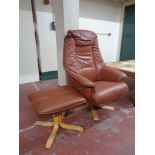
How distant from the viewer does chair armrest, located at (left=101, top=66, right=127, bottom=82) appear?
5.78 feet

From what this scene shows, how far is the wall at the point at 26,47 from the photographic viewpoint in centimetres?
279

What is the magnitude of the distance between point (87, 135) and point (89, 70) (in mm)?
865

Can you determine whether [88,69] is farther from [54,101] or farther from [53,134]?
[53,134]

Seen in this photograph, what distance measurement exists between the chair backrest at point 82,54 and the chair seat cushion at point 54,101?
15.5 inches

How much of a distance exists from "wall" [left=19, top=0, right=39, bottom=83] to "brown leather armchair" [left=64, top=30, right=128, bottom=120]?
1467mm

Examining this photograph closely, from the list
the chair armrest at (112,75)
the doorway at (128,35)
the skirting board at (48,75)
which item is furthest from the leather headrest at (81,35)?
the doorway at (128,35)

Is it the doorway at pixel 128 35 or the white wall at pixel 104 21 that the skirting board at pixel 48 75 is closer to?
the white wall at pixel 104 21

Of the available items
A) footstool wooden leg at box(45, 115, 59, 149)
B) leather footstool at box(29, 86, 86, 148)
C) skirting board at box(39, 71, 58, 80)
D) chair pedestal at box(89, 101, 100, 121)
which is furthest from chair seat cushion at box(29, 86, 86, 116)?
skirting board at box(39, 71, 58, 80)

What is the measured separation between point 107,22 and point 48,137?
153 inches

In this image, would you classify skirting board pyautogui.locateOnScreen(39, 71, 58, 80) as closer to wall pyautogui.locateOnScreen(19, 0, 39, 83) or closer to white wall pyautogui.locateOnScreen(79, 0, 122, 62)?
wall pyautogui.locateOnScreen(19, 0, 39, 83)

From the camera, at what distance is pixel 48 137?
1.47 metres
